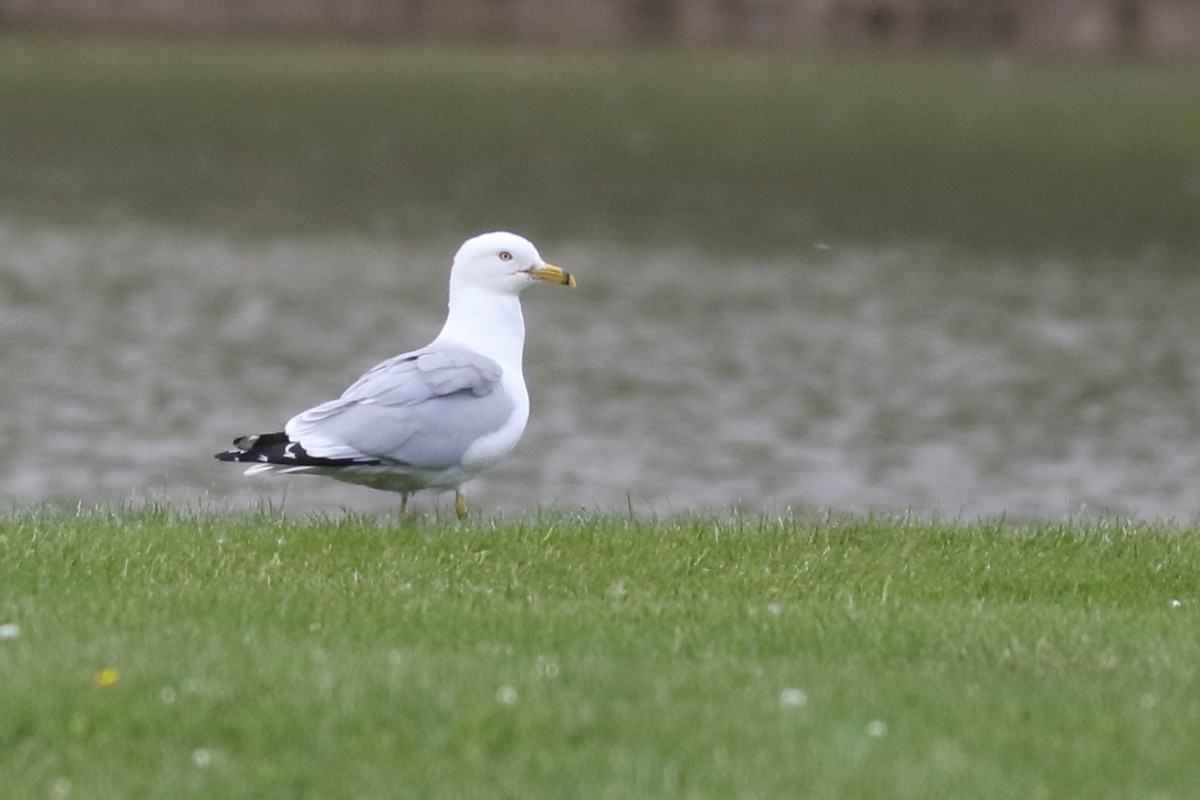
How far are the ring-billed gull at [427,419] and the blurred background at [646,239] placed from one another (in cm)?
110

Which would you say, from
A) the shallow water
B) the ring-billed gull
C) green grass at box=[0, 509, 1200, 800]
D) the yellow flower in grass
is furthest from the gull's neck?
the shallow water

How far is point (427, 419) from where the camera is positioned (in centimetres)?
916

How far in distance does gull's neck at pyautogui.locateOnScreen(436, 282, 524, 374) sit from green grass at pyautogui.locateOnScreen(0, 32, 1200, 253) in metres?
19.9

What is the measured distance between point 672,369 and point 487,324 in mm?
14158

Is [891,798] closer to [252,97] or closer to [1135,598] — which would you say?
[1135,598]

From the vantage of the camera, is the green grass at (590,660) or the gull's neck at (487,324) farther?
the gull's neck at (487,324)

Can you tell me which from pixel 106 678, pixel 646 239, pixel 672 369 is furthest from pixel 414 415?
pixel 646 239

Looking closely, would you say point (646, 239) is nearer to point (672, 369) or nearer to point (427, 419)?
point (672, 369)

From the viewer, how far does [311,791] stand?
5.46 m

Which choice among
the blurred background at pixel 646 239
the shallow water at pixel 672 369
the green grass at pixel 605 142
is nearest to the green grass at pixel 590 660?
the blurred background at pixel 646 239

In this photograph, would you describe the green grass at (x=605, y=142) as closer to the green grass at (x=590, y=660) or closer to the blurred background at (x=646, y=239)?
the blurred background at (x=646, y=239)

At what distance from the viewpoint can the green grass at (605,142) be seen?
31469 millimetres

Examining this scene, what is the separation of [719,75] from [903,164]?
11.5 meters

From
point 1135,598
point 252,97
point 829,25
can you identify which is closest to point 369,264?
point 252,97
